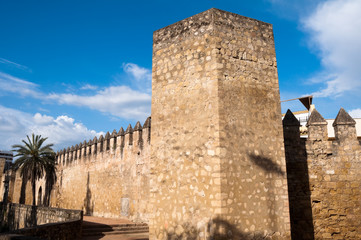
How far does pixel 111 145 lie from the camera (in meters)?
17.4

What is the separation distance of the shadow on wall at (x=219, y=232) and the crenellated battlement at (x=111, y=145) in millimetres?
8753

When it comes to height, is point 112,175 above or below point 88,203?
above

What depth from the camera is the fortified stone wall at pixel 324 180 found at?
756cm

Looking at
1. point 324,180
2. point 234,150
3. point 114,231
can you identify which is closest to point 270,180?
point 234,150

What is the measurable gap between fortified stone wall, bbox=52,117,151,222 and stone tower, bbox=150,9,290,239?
7851 millimetres

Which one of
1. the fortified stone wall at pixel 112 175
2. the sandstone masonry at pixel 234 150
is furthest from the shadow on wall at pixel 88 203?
the sandstone masonry at pixel 234 150

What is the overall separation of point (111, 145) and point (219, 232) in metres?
13.1

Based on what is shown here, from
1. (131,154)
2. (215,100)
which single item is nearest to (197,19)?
(215,100)

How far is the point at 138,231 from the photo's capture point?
1193cm

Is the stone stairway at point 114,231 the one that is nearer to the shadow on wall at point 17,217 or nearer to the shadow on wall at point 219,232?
the shadow on wall at point 17,217

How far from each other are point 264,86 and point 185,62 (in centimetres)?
170

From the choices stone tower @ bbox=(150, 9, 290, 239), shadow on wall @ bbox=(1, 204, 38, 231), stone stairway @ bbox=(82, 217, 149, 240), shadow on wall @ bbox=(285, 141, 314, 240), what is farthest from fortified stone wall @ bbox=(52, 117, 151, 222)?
stone tower @ bbox=(150, 9, 290, 239)

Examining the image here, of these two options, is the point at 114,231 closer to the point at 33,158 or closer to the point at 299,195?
the point at 299,195

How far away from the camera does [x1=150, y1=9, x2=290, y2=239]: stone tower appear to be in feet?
17.8
